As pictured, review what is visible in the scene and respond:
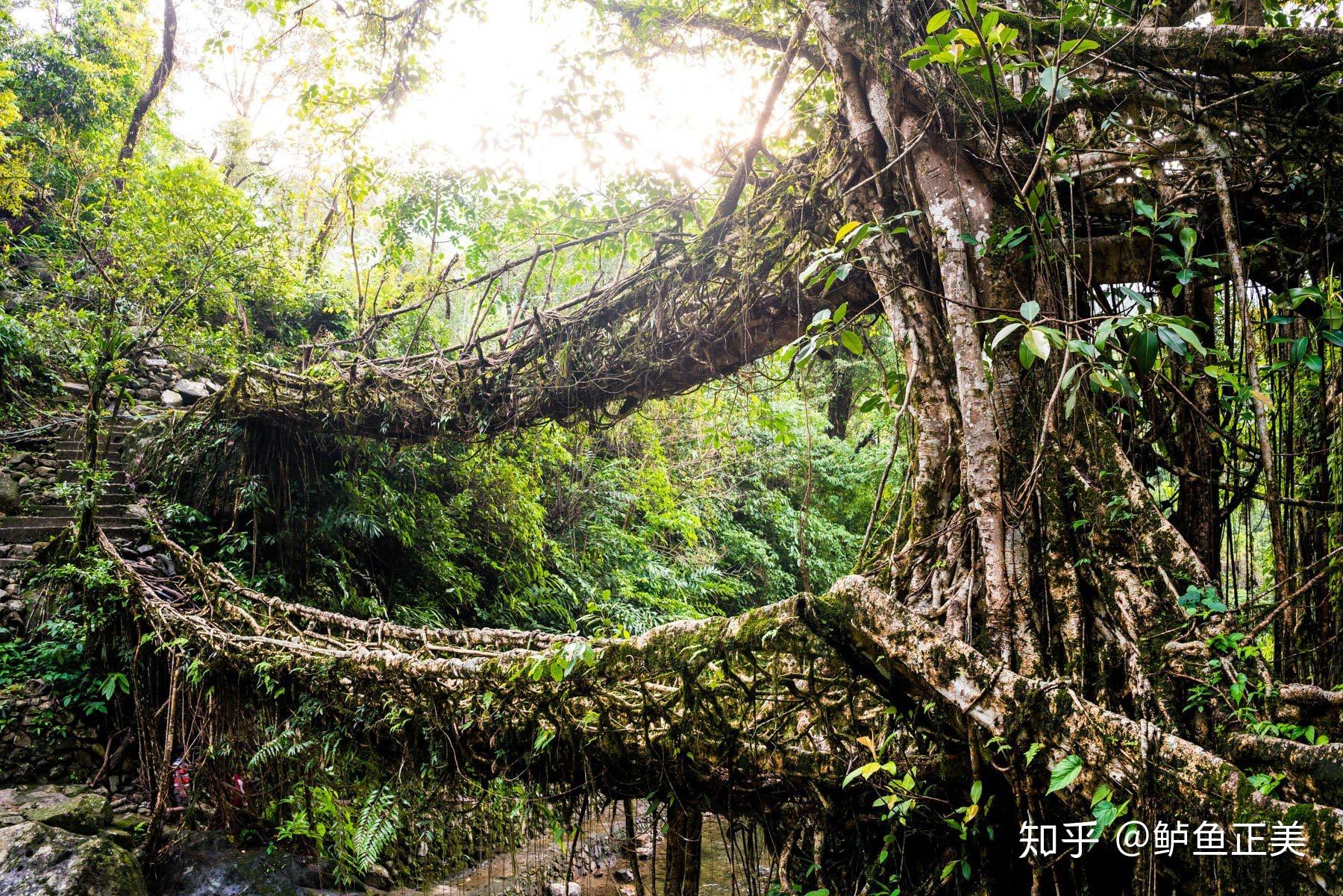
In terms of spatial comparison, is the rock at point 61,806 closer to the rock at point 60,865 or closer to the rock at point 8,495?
the rock at point 60,865

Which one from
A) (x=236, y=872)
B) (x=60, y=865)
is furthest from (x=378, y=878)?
(x=60, y=865)

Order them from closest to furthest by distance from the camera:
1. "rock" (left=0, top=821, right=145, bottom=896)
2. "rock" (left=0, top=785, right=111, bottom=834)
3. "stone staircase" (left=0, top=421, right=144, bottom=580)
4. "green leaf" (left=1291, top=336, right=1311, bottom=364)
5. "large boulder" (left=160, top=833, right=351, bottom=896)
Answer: "green leaf" (left=1291, top=336, right=1311, bottom=364) < "rock" (left=0, top=821, right=145, bottom=896) < "rock" (left=0, top=785, right=111, bottom=834) < "large boulder" (left=160, top=833, right=351, bottom=896) < "stone staircase" (left=0, top=421, right=144, bottom=580)

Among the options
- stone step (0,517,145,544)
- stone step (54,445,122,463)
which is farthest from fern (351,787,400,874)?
stone step (54,445,122,463)

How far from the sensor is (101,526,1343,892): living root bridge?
1.28 metres

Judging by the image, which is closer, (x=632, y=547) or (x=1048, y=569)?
(x=1048, y=569)

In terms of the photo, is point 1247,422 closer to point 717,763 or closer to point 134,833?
point 717,763

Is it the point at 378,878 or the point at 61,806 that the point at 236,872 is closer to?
the point at 378,878

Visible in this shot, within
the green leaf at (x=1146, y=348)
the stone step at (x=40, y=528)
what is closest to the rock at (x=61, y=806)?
the stone step at (x=40, y=528)

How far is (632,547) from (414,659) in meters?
6.48

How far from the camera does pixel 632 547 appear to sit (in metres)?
9.20

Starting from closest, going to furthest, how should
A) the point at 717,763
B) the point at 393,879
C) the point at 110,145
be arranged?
the point at 717,763 < the point at 393,879 < the point at 110,145

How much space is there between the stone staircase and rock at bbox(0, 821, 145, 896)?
2661 millimetres

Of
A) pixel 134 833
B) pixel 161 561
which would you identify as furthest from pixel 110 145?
pixel 134 833

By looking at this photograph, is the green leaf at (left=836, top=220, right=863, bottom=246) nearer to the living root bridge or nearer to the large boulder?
the living root bridge
